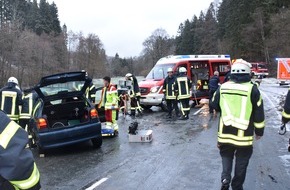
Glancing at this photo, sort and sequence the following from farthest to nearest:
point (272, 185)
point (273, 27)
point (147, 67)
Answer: point (147, 67) < point (273, 27) < point (272, 185)

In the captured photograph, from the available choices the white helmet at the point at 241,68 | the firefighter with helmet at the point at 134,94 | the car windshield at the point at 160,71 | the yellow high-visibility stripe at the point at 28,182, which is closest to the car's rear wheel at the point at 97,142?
the white helmet at the point at 241,68

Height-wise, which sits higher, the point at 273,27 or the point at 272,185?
the point at 273,27

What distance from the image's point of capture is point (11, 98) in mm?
9703

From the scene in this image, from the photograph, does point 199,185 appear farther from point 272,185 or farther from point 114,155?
point 114,155

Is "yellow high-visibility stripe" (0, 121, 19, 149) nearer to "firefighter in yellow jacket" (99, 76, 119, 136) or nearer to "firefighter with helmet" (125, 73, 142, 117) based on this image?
"firefighter in yellow jacket" (99, 76, 119, 136)

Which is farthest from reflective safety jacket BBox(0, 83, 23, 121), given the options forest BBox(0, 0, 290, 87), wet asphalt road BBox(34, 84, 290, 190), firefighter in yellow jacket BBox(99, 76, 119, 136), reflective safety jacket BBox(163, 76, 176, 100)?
forest BBox(0, 0, 290, 87)

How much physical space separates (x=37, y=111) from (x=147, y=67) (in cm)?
10455

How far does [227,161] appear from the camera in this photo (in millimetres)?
5586

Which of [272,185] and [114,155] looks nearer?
[272,185]

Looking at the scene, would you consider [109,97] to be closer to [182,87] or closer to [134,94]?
[182,87]

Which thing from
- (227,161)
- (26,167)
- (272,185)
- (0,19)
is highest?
(0,19)

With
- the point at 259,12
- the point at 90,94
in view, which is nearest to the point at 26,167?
the point at 90,94

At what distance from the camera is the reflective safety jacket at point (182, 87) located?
1460 centimetres

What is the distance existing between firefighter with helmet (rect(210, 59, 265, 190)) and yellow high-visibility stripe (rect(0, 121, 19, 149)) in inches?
139
